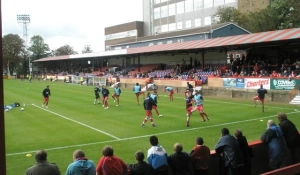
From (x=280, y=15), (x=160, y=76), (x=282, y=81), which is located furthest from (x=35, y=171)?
(x=280, y=15)

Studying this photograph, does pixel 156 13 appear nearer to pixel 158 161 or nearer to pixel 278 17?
pixel 278 17

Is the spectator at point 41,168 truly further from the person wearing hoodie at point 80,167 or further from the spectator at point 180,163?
the spectator at point 180,163

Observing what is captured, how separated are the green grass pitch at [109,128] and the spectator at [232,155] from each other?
4690mm

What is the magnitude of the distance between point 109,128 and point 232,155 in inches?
429

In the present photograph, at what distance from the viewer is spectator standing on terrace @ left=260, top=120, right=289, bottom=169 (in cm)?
816

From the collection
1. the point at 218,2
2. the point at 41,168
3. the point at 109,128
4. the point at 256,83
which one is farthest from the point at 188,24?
the point at 41,168

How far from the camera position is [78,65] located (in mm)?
91125

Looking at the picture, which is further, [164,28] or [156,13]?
[156,13]

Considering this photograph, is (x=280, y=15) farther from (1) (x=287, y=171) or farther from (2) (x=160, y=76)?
(1) (x=287, y=171)

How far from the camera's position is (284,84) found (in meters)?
28.2

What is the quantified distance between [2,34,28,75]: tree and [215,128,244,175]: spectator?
4280 inches

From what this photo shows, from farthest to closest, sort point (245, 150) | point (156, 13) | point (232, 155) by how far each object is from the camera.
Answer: point (156, 13) < point (245, 150) < point (232, 155)

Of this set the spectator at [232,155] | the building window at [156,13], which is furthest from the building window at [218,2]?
the spectator at [232,155]

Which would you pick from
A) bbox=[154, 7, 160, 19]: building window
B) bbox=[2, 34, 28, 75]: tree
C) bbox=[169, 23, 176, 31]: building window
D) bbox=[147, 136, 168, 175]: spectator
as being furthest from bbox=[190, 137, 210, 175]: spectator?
bbox=[2, 34, 28, 75]: tree
